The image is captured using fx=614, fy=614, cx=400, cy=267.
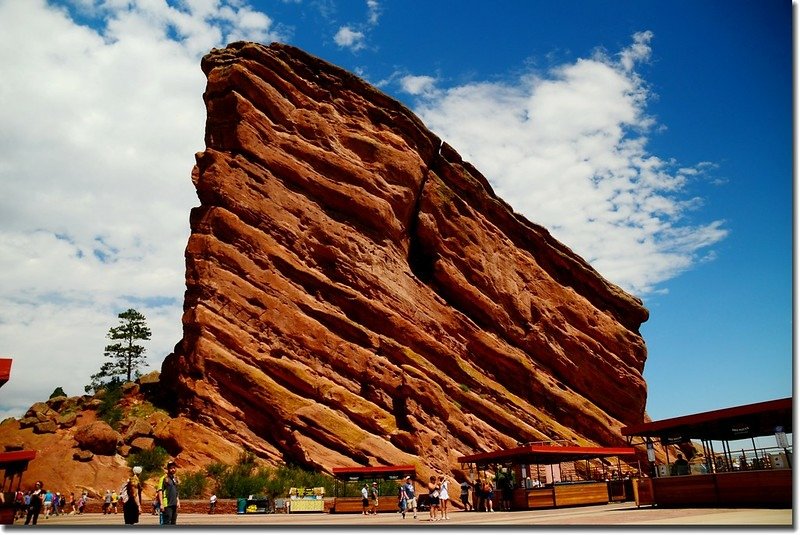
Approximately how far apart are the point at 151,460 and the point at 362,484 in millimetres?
10536

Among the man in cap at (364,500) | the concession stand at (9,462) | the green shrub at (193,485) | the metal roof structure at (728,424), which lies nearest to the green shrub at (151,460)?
the green shrub at (193,485)

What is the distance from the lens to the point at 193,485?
2680cm

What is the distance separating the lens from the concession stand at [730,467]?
15398mm

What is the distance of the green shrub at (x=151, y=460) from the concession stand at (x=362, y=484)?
27.7 feet

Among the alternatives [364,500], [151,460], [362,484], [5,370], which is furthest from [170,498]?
[151,460]

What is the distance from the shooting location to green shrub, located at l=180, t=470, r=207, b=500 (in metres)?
26.4

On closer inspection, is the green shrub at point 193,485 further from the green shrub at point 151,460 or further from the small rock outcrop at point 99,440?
the small rock outcrop at point 99,440

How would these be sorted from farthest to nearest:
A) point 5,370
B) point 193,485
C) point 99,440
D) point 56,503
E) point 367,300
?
point 367,300
point 99,440
point 56,503
point 193,485
point 5,370

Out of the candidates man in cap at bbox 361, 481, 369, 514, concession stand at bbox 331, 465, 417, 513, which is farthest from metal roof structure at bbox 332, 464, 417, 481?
man in cap at bbox 361, 481, 369, 514

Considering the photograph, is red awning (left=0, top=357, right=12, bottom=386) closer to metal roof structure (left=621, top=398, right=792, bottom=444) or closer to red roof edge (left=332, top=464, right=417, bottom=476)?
red roof edge (left=332, top=464, right=417, bottom=476)

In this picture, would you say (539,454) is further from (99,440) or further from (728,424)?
(99,440)

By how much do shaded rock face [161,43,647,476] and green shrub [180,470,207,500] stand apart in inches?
153

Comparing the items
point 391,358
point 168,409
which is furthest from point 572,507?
point 168,409

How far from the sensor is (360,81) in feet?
150
